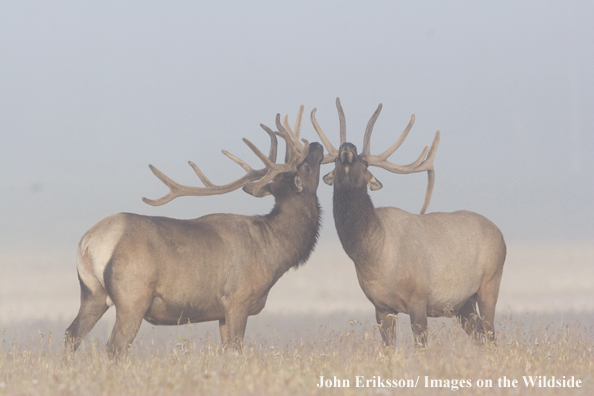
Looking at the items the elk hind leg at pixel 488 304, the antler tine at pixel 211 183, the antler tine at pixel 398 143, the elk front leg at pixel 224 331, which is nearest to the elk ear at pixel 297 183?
the antler tine at pixel 211 183

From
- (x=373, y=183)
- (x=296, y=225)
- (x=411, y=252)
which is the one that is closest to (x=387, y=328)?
(x=411, y=252)

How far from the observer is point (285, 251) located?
33.4ft

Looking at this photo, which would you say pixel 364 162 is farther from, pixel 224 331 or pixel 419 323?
pixel 224 331

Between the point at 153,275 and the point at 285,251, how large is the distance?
209 cm

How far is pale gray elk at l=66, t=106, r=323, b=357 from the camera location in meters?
8.66

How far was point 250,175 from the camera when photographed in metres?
11.0

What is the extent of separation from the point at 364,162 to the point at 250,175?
5.81ft

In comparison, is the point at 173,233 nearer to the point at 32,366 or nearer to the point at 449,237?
the point at 32,366

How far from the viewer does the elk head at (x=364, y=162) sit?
9875 mm

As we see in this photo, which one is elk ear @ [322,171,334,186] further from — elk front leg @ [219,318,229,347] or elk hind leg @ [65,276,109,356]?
elk hind leg @ [65,276,109,356]

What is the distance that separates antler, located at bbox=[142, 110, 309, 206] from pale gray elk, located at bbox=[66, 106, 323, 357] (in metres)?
0.01

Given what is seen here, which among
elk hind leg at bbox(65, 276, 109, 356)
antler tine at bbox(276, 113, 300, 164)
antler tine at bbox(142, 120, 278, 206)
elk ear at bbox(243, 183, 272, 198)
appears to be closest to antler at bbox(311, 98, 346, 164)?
antler tine at bbox(276, 113, 300, 164)

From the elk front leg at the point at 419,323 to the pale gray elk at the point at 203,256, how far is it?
1.70m

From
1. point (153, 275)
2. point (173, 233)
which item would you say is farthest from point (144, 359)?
point (173, 233)
